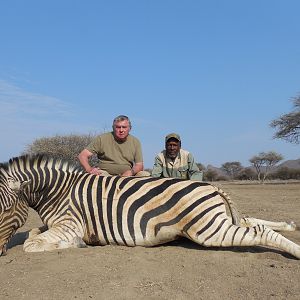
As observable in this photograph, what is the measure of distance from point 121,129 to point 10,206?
190 centimetres

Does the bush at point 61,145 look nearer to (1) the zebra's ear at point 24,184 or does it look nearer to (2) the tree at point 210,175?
(2) the tree at point 210,175

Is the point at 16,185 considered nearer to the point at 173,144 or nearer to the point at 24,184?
the point at 24,184

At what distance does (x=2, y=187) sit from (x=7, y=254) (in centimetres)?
61

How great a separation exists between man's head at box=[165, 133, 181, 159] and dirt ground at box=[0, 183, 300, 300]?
1.83m

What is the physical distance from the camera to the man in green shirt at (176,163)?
5.54 m

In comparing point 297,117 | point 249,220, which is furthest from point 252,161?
point 249,220

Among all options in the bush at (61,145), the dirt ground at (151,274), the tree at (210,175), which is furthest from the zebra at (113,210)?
the tree at (210,175)

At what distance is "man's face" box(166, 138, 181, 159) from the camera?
5.50 m

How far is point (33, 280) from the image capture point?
288 cm

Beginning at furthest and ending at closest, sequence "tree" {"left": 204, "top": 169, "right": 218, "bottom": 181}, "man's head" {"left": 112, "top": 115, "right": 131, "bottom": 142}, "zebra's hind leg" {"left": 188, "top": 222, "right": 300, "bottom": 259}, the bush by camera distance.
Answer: "tree" {"left": 204, "top": 169, "right": 218, "bottom": 181}, the bush, "man's head" {"left": 112, "top": 115, "right": 131, "bottom": 142}, "zebra's hind leg" {"left": 188, "top": 222, "right": 300, "bottom": 259}

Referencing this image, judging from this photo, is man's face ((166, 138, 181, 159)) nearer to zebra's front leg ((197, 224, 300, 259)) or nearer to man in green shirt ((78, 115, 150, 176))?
man in green shirt ((78, 115, 150, 176))

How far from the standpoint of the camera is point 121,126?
17.6 ft

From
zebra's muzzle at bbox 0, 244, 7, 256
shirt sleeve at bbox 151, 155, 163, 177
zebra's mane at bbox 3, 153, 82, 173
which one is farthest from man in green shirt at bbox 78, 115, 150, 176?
zebra's muzzle at bbox 0, 244, 7, 256

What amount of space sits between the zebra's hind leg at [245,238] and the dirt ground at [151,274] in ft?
0.27
